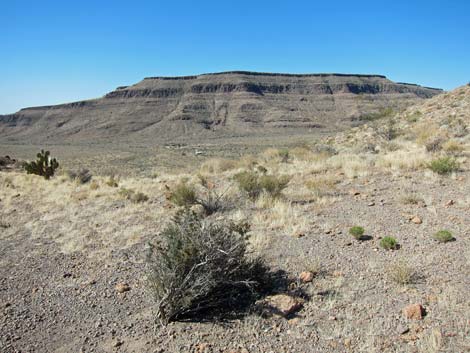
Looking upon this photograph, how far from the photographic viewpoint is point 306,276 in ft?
15.9

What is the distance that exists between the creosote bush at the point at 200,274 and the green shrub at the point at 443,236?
2616mm

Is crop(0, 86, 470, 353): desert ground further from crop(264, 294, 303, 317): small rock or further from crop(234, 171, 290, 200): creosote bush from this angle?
crop(234, 171, 290, 200): creosote bush

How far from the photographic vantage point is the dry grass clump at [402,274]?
4504 mm

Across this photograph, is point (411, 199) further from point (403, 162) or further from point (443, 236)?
point (403, 162)

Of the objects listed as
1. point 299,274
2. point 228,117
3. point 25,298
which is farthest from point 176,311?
point 228,117

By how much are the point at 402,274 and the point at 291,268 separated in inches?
54.8

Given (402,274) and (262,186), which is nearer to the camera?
(402,274)

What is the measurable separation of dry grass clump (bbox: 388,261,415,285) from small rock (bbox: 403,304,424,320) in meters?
0.52

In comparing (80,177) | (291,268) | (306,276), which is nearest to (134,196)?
(291,268)

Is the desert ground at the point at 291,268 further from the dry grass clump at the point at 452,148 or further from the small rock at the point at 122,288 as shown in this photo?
the dry grass clump at the point at 452,148

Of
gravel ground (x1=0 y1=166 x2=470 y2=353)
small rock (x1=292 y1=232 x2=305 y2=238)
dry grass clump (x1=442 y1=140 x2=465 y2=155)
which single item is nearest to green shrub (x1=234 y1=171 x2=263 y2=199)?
gravel ground (x1=0 y1=166 x2=470 y2=353)

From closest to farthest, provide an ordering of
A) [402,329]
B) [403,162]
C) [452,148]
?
1. [402,329]
2. [403,162]
3. [452,148]

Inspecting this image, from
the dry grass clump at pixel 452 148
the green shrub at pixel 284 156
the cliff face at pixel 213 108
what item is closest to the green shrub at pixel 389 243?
the dry grass clump at pixel 452 148

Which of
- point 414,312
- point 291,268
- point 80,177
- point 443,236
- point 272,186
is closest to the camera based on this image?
point 414,312
